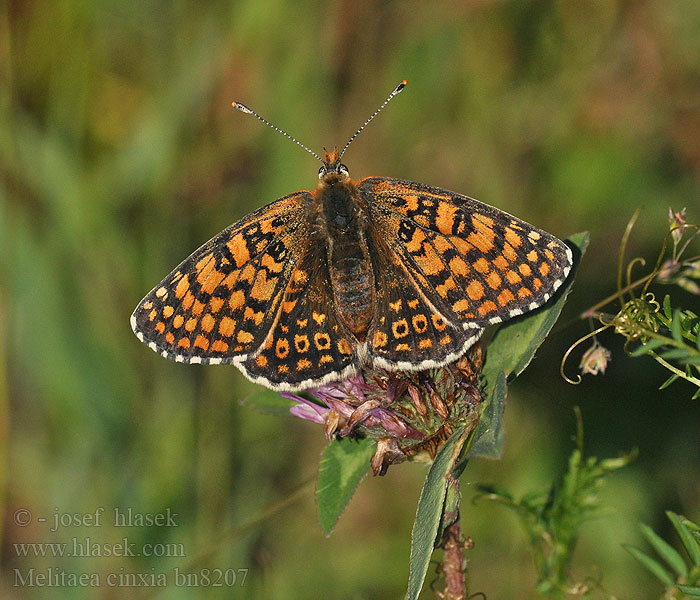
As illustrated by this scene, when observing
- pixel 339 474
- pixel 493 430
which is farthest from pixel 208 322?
pixel 493 430

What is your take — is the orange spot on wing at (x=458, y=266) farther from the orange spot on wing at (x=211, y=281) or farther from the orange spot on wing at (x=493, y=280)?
the orange spot on wing at (x=211, y=281)

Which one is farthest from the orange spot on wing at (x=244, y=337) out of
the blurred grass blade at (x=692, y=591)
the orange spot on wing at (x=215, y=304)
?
the blurred grass blade at (x=692, y=591)

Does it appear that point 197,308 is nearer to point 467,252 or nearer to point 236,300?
point 236,300

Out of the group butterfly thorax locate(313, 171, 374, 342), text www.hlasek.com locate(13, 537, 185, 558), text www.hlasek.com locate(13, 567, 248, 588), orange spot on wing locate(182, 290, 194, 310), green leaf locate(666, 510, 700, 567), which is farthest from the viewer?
text www.hlasek.com locate(13, 537, 185, 558)

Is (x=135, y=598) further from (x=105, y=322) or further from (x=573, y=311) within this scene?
(x=573, y=311)

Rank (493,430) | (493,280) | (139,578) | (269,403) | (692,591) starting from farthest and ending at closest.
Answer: (139,578), (269,403), (493,280), (493,430), (692,591)

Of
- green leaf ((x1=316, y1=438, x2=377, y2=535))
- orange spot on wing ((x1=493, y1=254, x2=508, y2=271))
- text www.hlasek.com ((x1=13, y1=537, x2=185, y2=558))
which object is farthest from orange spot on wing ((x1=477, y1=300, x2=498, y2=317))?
text www.hlasek.com ((x1=13, y1=537, x2=185, y2=558))

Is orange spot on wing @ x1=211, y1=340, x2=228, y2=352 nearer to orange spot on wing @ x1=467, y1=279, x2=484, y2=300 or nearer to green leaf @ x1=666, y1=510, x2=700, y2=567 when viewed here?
orange spot on wing @ x1=467, y1=279, x2=484, y2=300
